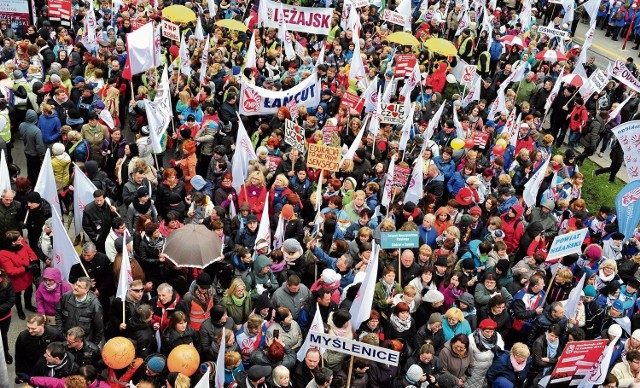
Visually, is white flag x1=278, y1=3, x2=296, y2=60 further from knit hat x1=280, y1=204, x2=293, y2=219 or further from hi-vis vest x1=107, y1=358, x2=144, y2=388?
hi-vis vest x1=107, y1=358, x2=144, y2=388

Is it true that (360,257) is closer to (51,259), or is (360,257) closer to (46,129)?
(51,259)

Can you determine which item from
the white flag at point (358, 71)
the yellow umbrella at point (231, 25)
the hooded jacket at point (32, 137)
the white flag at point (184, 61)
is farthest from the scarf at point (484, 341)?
the yellow umbrella at point (231, 25)

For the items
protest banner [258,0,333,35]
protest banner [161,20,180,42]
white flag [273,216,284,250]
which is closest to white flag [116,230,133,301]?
white flag [273,216,284,250]

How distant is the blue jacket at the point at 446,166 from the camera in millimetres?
12344

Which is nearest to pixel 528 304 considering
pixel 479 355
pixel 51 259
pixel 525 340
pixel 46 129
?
pixel 525 340

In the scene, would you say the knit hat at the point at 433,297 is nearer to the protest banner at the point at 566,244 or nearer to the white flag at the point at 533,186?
the protest banner at the point at 566,244

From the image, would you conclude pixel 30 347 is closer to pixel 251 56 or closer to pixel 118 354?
pixel 118 354

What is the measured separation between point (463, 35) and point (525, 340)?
41.5 feet

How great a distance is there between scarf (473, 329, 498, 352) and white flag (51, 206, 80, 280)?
4.57 m

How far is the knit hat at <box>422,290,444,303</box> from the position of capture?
8.71m

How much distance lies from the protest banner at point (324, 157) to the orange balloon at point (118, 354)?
180 inches

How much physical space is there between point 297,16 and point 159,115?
6793 millimetres

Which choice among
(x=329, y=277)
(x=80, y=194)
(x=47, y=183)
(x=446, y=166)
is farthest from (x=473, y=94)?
(x=47, y=183)

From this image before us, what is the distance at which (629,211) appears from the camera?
1140 cm
